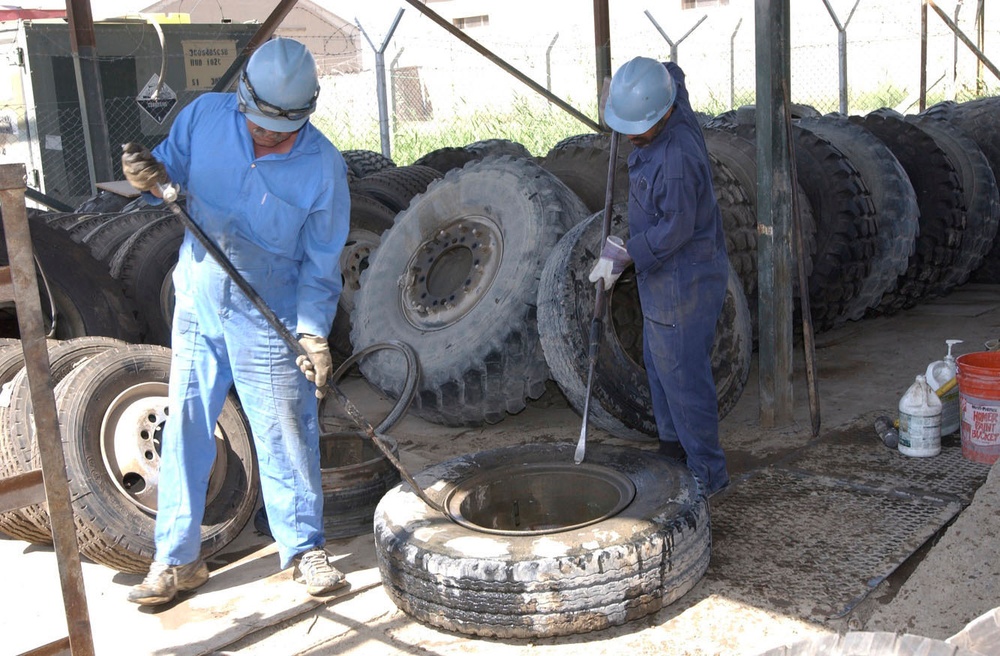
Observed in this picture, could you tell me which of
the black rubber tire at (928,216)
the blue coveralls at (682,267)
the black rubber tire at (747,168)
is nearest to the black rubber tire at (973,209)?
the black rubber tire at (928,216)

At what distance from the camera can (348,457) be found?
184 inches

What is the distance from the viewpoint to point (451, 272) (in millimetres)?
6074

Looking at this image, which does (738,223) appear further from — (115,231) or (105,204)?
(105,204)

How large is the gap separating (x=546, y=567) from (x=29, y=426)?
2114 millimetres

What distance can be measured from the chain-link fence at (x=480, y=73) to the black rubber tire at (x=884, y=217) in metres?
5.55

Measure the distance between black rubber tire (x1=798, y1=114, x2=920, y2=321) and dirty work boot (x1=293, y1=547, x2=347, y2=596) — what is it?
4389mm

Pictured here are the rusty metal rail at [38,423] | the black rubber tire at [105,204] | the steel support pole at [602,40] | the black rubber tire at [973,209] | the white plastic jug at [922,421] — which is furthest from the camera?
the steel support pole at [602,40]

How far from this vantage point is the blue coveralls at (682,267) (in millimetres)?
3969

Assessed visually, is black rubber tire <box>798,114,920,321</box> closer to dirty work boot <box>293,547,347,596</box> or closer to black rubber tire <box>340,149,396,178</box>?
black rubber tire <box>340,149,396,178</box>

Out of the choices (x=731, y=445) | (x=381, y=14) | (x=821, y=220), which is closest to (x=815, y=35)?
(x=381, y=14)

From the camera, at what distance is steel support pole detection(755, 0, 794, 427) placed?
496 cm

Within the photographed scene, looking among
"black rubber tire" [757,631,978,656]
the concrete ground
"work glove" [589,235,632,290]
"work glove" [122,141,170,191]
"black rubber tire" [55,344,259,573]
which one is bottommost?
the concrete ground

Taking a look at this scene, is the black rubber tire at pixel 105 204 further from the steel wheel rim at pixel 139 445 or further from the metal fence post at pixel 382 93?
the steel wheel rim at pixel 139 445

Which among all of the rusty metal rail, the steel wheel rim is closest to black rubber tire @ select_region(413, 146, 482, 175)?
the steel wheel rim
